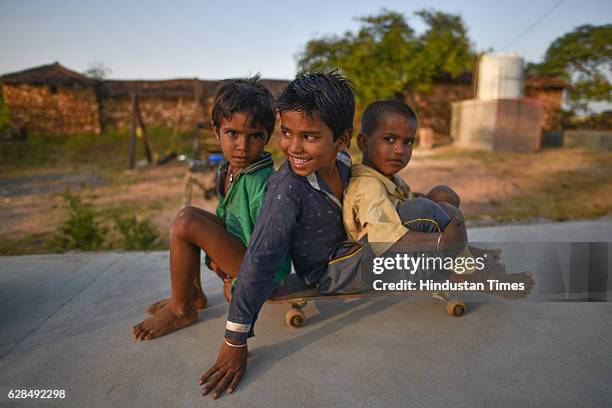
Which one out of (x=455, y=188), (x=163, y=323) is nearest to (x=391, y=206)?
(x=163, y=323)

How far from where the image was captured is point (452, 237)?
71.2 inches

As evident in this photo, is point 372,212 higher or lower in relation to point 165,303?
higher

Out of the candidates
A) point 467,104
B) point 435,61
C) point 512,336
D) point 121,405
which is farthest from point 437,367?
point 435,61

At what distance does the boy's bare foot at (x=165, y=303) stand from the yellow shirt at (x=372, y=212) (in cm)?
96

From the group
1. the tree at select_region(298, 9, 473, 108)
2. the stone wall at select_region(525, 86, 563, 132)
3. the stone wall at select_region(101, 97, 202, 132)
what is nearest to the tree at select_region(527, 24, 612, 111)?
the stone wall at select_region(525, 86, 563, 132)

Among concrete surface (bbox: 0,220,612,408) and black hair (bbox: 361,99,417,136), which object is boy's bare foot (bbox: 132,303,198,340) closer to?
concrete surface (bbox: 0,220,612,408)

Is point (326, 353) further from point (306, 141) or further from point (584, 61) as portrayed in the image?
point (584, 61)

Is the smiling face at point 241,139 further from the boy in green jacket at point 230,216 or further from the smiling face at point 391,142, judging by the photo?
the smiling face at point 391,142

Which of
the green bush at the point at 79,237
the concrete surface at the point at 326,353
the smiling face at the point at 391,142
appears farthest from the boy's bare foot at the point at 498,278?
the green bush at the point at 79,237

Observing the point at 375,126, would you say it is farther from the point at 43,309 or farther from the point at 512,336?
the point at 43,309

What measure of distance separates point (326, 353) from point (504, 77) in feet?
31.1

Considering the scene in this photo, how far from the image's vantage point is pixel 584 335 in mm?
1918

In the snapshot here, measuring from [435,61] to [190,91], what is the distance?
8.26 meters

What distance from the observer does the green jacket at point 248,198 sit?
1994 mm
